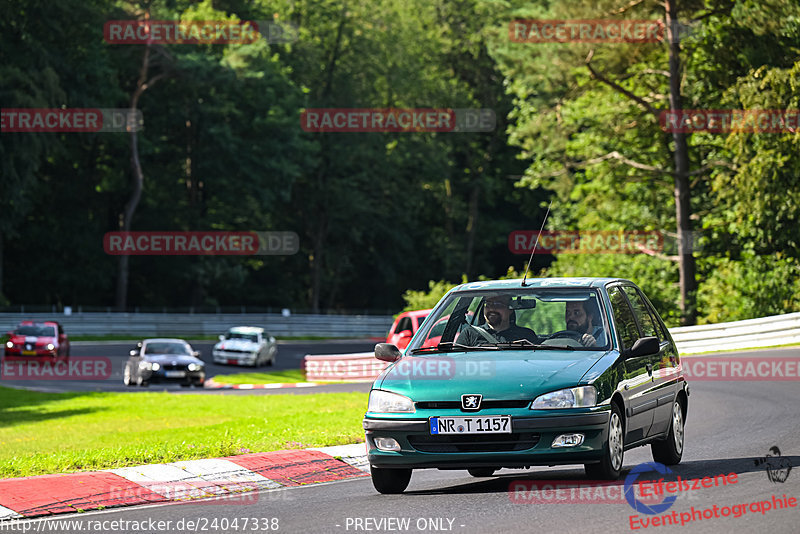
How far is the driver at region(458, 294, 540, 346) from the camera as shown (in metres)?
9.99

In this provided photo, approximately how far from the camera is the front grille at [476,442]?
872 centimetres

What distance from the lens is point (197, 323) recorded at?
64.8 meters

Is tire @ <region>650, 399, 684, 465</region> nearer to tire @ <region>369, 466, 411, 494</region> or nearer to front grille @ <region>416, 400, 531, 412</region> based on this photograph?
front grille @ <region>416, 400, 531, 412</region>

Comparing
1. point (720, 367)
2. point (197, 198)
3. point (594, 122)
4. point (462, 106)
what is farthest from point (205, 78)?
point (720, 367)

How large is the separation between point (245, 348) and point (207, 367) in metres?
2.01

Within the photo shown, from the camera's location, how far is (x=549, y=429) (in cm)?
868

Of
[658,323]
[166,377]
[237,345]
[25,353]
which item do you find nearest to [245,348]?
[237,345]

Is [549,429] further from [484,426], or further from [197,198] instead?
[197,198]

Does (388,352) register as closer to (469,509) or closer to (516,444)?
(516,444)

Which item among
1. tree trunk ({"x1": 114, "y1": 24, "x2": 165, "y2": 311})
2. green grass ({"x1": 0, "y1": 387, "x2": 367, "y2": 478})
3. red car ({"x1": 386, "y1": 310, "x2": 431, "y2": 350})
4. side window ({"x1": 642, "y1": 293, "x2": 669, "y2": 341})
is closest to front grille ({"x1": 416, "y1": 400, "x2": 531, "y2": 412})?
side window ({"x1": 642, "y1": 293, "x2": 669, "y2": 341})

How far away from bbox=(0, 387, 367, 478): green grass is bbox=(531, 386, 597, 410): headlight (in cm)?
412

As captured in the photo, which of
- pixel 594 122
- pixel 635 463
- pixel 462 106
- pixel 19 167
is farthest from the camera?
pixel 462 106

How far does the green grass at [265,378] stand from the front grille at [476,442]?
102 ft

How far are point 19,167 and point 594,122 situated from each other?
92.5 feet
